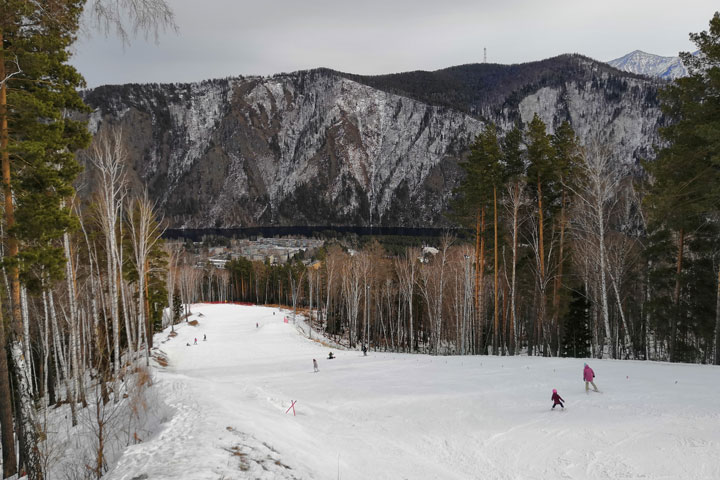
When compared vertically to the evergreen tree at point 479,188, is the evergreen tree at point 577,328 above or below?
below

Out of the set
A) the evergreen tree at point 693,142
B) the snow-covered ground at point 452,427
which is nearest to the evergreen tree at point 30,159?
the snow-covered ground at point 452,427

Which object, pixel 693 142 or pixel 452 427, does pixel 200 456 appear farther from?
pixel 693 142

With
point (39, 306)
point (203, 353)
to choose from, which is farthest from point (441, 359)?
point (39, 306)

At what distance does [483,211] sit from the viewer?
982 inches

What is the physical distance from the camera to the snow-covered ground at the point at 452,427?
8008 mm

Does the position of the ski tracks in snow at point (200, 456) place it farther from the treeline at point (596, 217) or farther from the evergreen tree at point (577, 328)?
the evergreen tree at point (577, 328)

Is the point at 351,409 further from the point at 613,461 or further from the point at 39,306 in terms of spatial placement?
the point at 39,306

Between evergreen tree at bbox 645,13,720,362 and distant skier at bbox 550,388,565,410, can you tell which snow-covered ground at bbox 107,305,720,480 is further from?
evergreen tree at bbox 645,13,720,362

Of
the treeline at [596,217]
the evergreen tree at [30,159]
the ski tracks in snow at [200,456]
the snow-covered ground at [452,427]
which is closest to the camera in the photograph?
the ski tracks in snow at [200,456]

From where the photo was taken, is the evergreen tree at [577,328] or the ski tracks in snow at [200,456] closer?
the ski tracks in snow at [200,456]

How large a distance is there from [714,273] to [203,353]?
3562 centimetres

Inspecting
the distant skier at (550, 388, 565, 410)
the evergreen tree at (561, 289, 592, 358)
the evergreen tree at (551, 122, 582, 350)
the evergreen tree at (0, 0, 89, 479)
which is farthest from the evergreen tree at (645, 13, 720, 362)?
the evergreen tree at (0, 0, 89, 479)

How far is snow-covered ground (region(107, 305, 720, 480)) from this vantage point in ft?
26.3

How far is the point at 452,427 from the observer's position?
38.8ft
